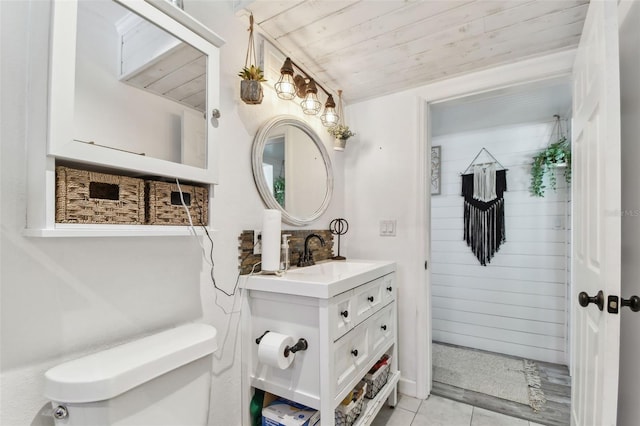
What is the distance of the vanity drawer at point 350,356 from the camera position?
128 centimetres

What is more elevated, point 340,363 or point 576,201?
point 576,201

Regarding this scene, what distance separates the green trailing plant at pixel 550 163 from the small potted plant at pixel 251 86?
257cm

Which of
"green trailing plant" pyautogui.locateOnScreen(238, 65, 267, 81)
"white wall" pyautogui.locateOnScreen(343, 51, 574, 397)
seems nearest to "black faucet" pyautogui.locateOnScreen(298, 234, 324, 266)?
"white wall" pyautogui.locateOnScreen(343, 51, 574, 397)

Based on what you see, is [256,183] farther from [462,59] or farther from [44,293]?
[462,59]

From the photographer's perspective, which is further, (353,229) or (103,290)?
(353,229)

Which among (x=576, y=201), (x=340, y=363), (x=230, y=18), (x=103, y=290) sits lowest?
(x=340, y=363)

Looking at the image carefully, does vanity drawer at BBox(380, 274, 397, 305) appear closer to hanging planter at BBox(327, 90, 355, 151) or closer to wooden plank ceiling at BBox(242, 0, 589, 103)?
hanging planter at BBox(327, 90, 355, 151)

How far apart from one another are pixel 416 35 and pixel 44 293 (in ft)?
6.22

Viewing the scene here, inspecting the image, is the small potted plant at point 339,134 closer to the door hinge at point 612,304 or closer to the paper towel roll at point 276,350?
the paper towel roll at point 276,350

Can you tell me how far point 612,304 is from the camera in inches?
37.2

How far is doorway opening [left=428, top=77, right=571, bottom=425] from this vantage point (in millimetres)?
2535

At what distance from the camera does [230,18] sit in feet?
4.63

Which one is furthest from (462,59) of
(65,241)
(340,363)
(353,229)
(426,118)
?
(65,241)

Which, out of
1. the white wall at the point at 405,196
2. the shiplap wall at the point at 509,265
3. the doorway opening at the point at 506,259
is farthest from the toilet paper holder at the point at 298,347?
the shiplap wall at the point at 509,265
